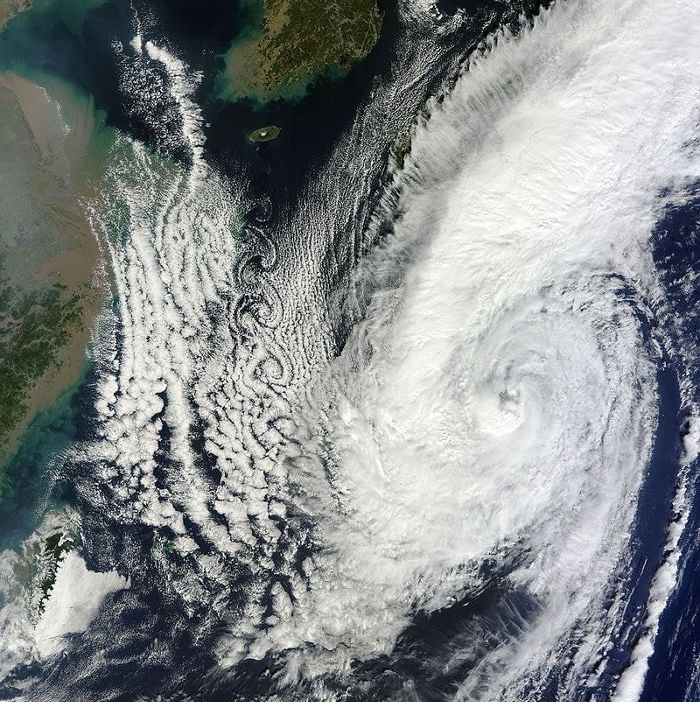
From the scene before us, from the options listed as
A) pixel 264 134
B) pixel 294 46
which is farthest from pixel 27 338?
pixel 294 46

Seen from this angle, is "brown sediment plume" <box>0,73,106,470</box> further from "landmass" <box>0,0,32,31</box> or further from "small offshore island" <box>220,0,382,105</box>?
"small offshore island" <box>220,0,382,105</box>

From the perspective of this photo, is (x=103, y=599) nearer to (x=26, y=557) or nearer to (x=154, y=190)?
(x=26, y=557)

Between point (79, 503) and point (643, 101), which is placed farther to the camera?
point (79, 503)

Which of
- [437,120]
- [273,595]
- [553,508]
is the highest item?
[437,120]

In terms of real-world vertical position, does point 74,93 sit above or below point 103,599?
above

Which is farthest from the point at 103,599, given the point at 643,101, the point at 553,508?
the point at 643,101

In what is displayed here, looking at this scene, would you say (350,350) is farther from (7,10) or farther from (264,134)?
(7,10)
